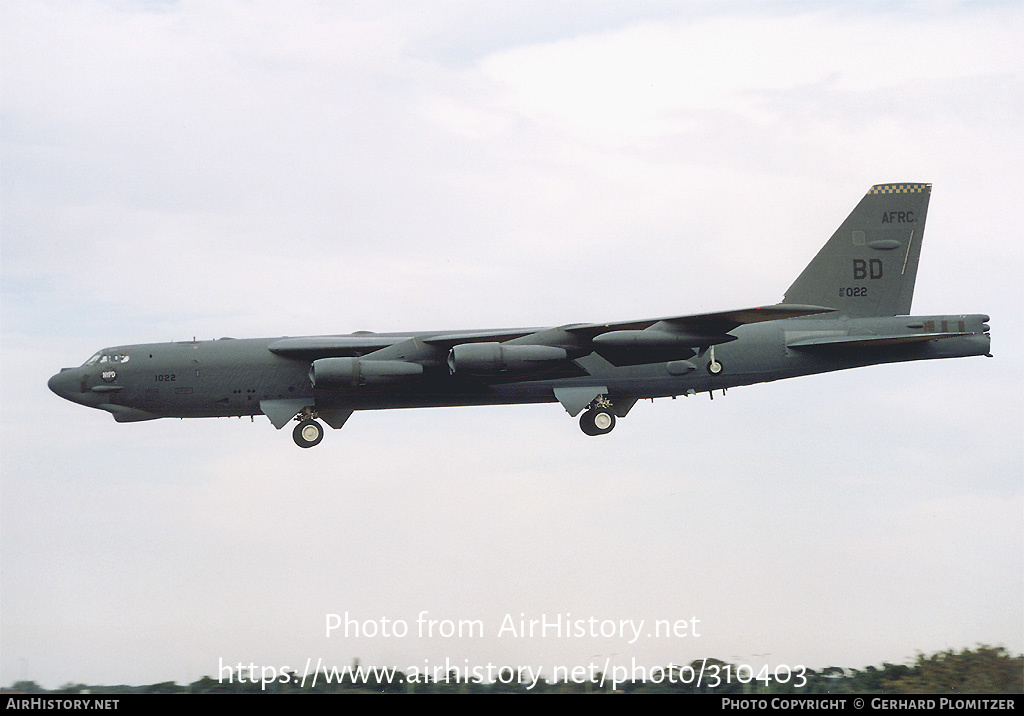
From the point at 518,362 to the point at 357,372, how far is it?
3.92 metres

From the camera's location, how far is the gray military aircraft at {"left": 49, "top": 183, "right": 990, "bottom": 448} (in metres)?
32.5

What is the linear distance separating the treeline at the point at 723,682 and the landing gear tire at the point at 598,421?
856cm

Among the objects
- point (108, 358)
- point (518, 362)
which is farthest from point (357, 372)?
point (108, 358)

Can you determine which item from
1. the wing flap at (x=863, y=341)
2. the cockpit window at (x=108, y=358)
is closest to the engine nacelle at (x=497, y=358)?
the wing flap at (x=863, y=341)

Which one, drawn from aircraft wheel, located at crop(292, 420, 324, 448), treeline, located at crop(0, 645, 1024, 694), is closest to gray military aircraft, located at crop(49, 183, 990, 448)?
aircraft wheel, located at crop(292, 420, 324, 448)

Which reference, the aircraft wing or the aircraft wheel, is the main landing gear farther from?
the aircraft wheel

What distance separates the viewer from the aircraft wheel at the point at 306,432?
33.8m

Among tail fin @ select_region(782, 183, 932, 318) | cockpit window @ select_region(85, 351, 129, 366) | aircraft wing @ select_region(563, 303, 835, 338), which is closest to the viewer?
aircraft wing @ select_region(563, 303, 835, 338)

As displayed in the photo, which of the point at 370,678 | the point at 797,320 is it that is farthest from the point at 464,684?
the point at 797,320

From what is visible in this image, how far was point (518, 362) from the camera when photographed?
3222 cm

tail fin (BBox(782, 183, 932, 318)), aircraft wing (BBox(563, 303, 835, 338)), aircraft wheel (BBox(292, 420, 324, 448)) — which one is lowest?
aircraft wheel (BBox(292, 420, 324, 448))

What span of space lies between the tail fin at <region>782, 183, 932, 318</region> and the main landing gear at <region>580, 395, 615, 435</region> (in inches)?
232

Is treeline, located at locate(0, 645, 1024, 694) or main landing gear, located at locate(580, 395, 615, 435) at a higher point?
main landing gear, located at locate(580, 395, 615, 435)
